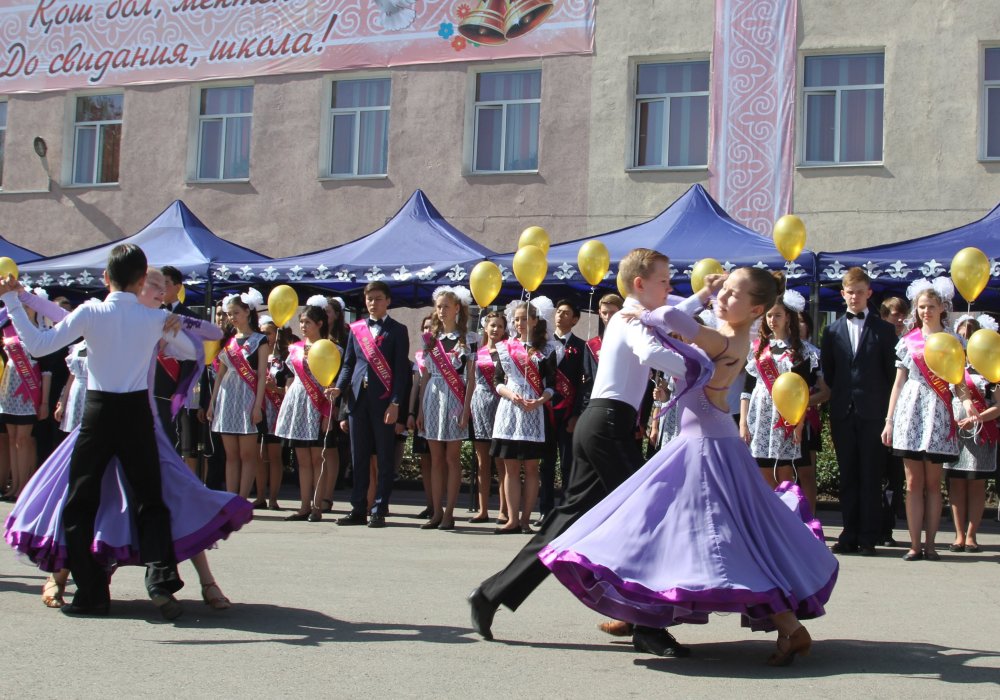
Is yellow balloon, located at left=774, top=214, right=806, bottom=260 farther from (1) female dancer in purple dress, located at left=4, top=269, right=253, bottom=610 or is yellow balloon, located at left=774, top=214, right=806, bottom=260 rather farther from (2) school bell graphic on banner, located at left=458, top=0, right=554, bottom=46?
(2) school bell graphic on banner, located at left=458, top=0, right=554, bottom=46

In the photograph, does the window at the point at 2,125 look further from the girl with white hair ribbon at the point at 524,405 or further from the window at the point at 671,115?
the girl with white hair ribbon at the point at 524,405

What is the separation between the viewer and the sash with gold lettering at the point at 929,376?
350 inches

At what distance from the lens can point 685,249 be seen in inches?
458

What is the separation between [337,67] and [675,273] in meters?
10.00

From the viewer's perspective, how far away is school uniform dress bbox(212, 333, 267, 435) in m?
11.4

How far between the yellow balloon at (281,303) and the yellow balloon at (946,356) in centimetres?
586

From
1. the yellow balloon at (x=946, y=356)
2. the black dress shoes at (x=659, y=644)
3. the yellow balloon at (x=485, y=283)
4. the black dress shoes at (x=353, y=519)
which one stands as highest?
the yellow balloon at (x=485, y=283)

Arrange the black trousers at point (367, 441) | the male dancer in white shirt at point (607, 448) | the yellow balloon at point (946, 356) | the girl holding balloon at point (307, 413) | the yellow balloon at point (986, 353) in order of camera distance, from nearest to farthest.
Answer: the male dancer in white shirt at point (607, 448) < the yellow balloon at point (986, 353) < the yellow balloon at point (946, 356) < the black trousers at point (367, 441) < the girl holding balloon at point (307, 413)

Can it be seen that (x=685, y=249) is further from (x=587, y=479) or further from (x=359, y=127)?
(x=359, y=127)

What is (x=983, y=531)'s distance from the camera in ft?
35.8

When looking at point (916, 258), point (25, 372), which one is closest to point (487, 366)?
point (916, 258)

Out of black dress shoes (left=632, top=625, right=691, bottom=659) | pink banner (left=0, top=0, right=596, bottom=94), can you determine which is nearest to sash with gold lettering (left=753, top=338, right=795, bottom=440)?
black dress shoes (left=632, top=625, right=691, bottom=659)

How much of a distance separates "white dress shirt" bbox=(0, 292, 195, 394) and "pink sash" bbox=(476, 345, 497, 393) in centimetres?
488

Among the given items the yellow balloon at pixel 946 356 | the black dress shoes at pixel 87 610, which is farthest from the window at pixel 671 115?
the black dress shoes at pixel 87 610
